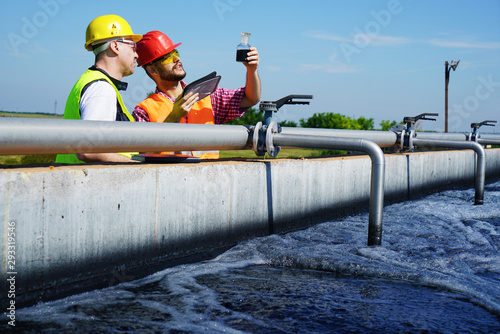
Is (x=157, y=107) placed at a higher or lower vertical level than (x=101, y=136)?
higher

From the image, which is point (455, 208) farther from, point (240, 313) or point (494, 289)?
point (240, 313)

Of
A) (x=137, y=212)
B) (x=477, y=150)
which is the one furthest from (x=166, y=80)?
(x=477, y=150)

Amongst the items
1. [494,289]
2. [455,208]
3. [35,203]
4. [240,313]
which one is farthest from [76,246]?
[455,208]

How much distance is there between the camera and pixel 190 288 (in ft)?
11.2

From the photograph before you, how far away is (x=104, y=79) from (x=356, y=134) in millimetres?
3663

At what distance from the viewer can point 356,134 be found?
656 cm

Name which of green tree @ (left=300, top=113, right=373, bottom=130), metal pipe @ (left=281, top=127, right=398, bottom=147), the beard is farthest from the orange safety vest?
green tree @ (left=300, top=113, right=373, bottom=130)

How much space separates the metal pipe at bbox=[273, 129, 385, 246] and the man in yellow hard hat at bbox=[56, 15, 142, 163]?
4.80 ft

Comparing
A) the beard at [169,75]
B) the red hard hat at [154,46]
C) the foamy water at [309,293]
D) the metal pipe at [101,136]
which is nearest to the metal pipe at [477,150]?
the foamy water at [309,293]

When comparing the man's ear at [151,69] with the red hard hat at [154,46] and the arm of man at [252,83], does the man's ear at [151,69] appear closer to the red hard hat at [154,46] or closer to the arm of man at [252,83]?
the red hard hat at [154,46]

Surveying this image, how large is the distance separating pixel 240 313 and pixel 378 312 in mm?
814

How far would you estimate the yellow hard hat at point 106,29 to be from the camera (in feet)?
13.0

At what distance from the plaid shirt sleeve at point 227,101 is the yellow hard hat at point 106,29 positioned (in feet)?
4.26

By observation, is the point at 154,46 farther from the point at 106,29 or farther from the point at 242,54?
the point at 242,54
